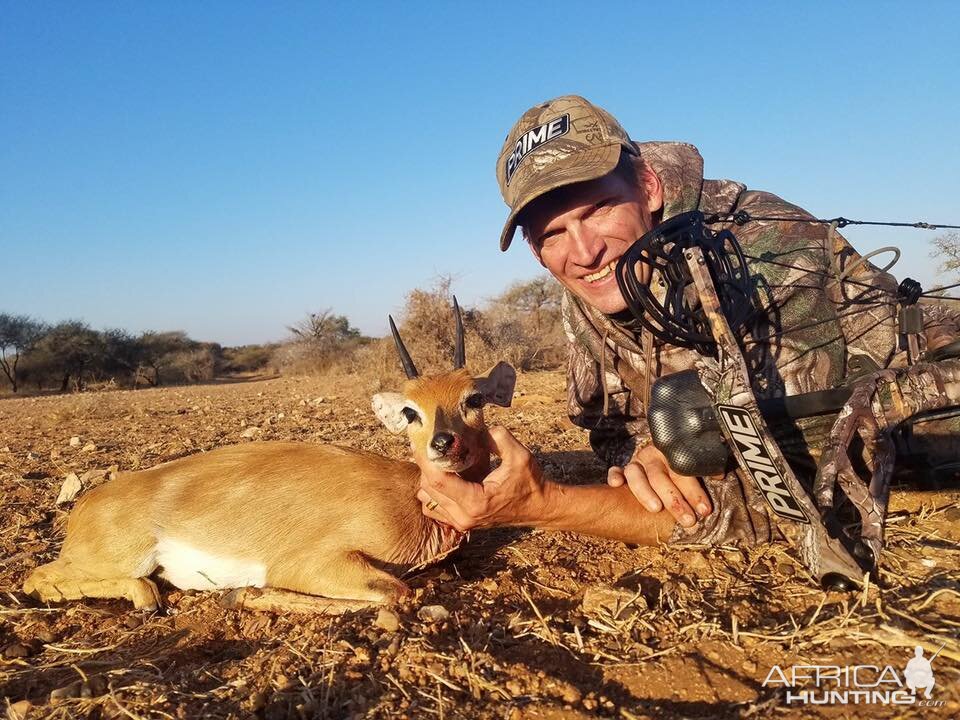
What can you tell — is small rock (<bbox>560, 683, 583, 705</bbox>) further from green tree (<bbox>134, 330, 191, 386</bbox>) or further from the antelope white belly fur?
green tree (<bbox>134, 330, 191, 386</bbox>)

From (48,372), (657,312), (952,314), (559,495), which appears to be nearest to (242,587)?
(559,495)

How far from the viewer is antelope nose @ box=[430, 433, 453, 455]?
3316 mm

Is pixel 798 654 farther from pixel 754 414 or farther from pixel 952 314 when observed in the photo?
pixel 952 314

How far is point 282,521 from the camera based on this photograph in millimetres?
3723

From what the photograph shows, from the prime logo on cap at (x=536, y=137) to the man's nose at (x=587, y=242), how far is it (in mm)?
528

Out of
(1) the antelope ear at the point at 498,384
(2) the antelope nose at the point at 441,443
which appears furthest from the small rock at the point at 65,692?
(1) the antelope ear at the point at 498,384

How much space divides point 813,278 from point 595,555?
1.93 metres

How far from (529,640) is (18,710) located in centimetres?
180

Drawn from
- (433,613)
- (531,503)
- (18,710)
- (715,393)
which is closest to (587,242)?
(715,393)

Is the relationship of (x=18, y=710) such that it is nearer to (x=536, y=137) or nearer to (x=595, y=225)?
(x=595, y=225)

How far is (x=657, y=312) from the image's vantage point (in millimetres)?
2975

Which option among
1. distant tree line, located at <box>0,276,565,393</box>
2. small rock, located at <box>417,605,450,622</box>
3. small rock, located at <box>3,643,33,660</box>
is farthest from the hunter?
distant tree line, located at <box>0,276,565,393</box>

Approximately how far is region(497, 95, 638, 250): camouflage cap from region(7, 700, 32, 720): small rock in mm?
3072

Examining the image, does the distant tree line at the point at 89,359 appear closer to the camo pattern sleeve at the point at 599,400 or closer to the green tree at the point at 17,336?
the green tree at the point at 17,336
